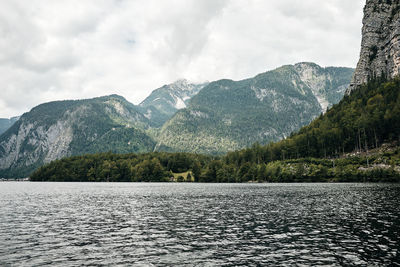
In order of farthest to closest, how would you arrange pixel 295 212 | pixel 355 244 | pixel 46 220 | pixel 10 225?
pixel 295 212 → pixel 46 220 → pixel 10 225 → pixel 355 244

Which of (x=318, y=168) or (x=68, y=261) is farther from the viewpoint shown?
(x=318, y=168)

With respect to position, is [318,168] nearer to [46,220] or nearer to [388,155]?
[388,155]

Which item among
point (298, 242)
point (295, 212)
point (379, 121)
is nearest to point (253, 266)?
point (298, 242)

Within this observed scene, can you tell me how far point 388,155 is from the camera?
16188cm

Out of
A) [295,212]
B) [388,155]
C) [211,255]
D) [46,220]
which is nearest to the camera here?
[211,255]

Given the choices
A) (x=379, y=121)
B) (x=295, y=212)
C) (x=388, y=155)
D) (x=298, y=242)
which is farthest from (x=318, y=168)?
(x=298, y=242)

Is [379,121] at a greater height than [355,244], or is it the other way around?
[379,121]

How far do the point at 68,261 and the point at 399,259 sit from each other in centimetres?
2849

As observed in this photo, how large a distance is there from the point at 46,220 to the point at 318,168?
17031 centimetres

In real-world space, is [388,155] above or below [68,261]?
above

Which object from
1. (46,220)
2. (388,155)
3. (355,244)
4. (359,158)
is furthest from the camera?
(359,158)

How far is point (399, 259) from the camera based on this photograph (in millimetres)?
24141

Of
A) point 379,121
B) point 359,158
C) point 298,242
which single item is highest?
point 379,121

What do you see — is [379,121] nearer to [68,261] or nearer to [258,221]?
[258,221]
